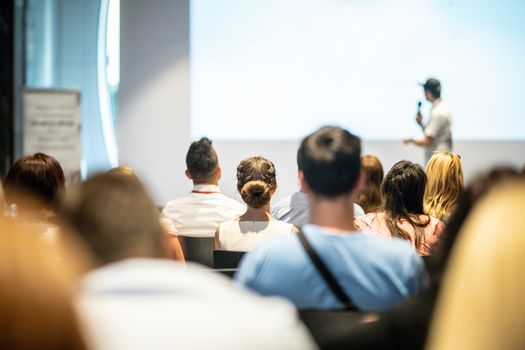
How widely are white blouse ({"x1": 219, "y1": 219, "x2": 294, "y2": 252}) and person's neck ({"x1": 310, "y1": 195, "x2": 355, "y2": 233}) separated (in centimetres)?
109

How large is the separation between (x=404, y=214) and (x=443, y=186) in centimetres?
68

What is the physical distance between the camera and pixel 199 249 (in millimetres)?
3250

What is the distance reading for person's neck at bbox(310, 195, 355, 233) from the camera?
74.7 inches

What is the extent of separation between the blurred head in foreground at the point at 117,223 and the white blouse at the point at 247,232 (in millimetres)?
1740

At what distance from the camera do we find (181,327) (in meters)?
0.99

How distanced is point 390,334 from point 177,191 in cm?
548

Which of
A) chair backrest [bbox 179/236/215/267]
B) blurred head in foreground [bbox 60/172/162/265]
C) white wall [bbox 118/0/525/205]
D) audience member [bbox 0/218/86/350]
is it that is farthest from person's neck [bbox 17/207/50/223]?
white wall [bbox 118/0/525/205]

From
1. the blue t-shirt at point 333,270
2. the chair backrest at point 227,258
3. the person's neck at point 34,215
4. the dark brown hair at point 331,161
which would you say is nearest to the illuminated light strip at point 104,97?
the person's neck at point 34,215

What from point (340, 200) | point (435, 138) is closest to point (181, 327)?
point (340, 200)

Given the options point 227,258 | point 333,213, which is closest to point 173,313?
point 333,213

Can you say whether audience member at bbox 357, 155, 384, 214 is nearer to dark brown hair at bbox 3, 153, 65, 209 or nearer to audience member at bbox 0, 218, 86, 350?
dark brown hair at bbox 3, 153, 65, 209

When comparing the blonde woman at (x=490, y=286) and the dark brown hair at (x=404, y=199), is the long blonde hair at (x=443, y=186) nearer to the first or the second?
the dark brown hair at (x=404, y=199)

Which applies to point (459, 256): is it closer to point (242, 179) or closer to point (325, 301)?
point (325, 301)

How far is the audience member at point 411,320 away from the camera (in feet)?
4.14
